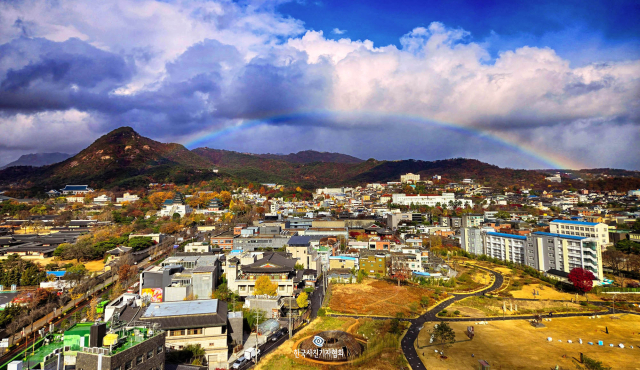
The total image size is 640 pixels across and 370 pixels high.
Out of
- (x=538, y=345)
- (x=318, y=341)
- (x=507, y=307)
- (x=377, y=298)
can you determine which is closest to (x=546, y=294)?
(x=507, y=307)

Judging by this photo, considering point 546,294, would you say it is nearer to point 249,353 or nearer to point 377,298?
point 377,298

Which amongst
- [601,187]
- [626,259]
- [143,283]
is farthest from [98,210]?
[601,187]

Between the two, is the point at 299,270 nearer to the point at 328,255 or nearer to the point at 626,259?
the point at 328,255

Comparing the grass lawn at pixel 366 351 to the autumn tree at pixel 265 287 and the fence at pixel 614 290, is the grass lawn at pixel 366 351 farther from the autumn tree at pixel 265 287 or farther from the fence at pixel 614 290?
the fence at pixel 614 290

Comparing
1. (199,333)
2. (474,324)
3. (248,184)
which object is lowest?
(474,324)

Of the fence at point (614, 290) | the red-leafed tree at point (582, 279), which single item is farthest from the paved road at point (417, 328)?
the fence at point (614, 290)
